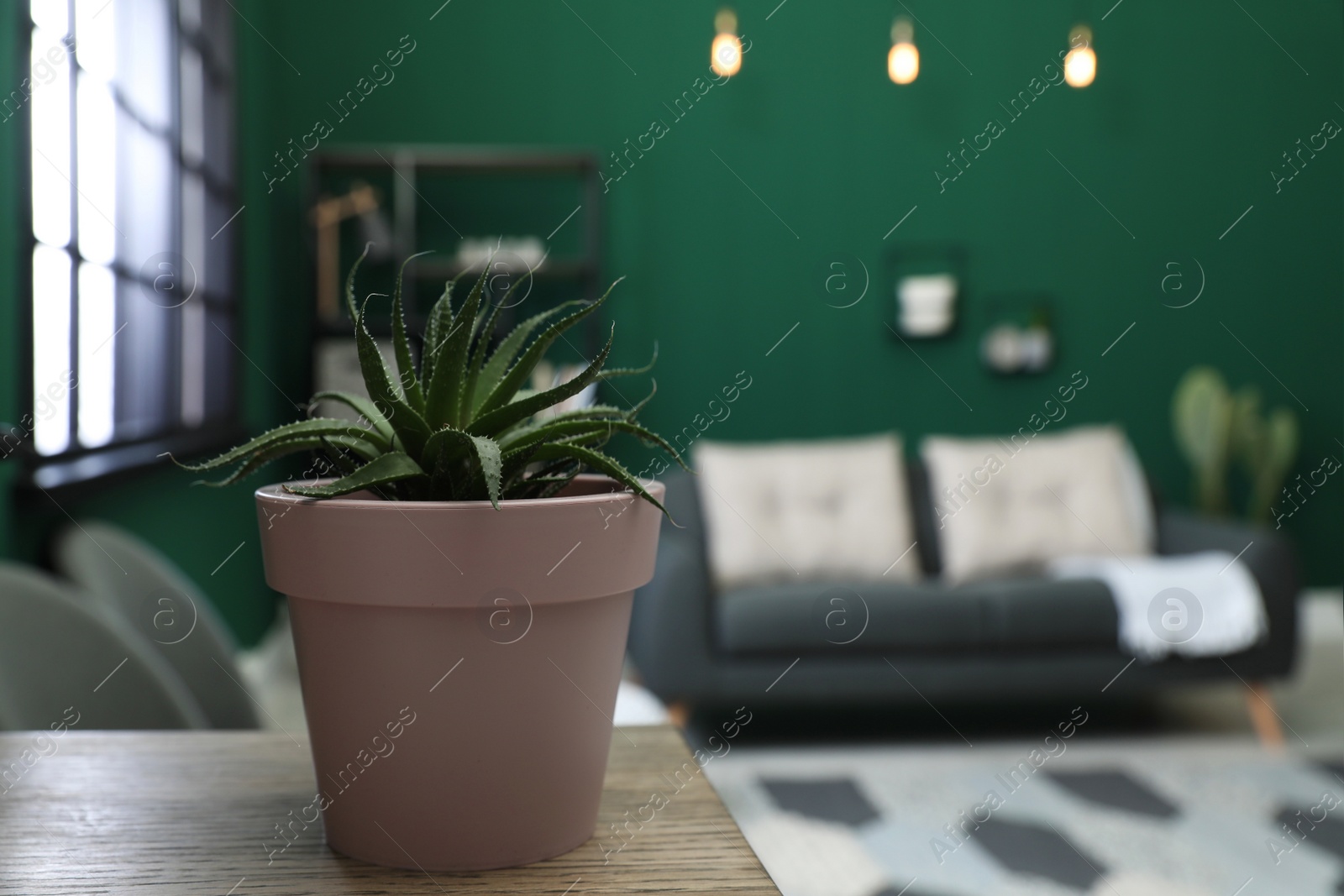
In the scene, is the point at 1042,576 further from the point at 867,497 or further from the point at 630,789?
the point at 630,789

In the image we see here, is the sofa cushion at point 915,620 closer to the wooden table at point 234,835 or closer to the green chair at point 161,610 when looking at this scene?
the green chair at point 161,610

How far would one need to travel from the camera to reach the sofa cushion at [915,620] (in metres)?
2.78

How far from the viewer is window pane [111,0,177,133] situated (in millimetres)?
2471

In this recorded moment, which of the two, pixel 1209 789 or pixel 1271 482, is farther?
pixel 1271 482

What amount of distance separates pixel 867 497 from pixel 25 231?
7.65ft

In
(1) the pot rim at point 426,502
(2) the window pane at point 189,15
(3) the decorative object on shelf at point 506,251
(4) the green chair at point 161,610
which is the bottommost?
(4) the green chair at point 161,610

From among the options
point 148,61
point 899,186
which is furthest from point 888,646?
point 148,61

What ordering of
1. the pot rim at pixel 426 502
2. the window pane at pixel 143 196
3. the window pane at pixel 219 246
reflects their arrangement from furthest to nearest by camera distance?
the window pane at pixel 219 246 → the window pane at pixel 143 196 → the pot rim at pixel 426 502

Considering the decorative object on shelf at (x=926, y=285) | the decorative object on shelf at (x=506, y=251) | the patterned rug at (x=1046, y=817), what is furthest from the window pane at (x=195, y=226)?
the decorative object on shelf at (x=926, y=285)

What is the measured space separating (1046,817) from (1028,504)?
3.90 feet

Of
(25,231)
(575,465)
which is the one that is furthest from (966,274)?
(575,465)

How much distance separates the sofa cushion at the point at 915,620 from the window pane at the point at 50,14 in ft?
6.40

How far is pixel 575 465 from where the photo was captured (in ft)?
1.88

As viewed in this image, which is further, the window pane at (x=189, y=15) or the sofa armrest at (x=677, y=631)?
the window pane at (x=189, y=15)
